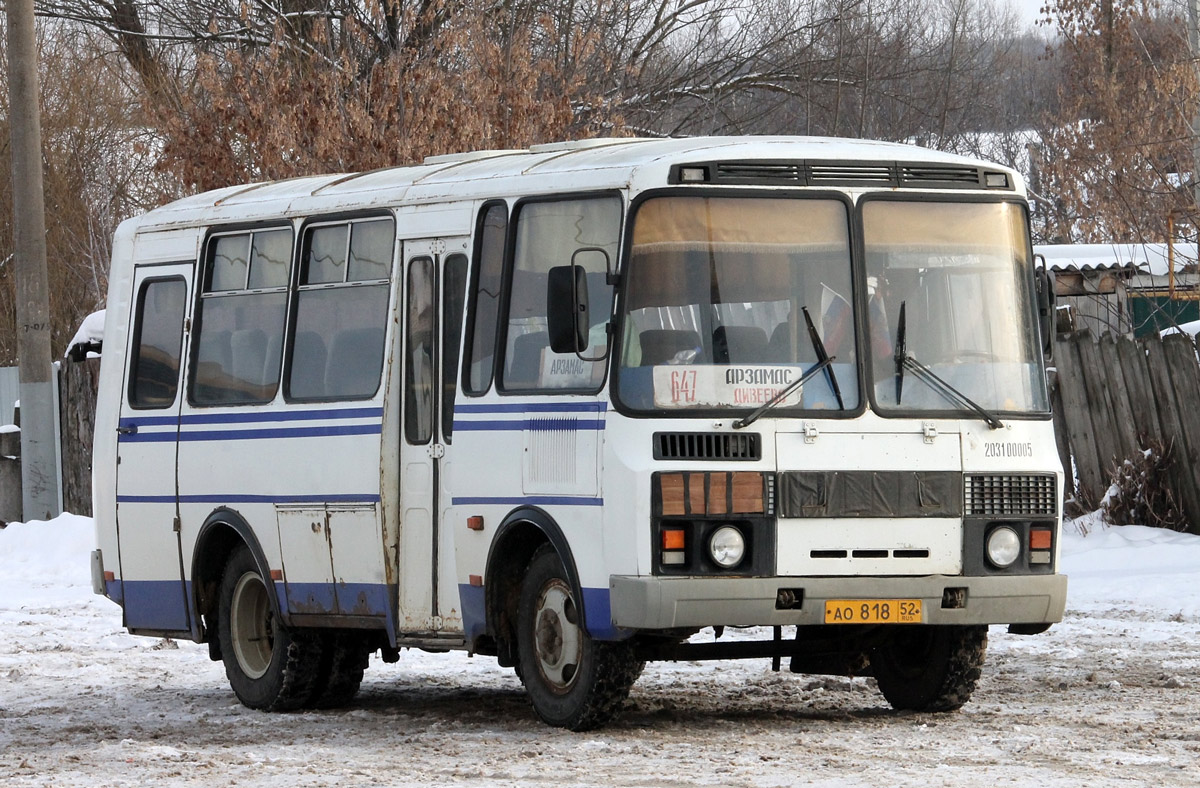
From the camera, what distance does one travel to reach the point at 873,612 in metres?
8.79

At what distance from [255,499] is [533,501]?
7.64 ft

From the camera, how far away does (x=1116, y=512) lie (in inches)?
670

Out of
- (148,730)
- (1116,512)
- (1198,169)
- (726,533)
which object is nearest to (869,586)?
(726,533)

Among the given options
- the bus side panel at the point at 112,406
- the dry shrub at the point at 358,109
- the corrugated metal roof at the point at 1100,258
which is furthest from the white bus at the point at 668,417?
the corrugated metal roof at the point at 1100,258

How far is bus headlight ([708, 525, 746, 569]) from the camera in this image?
28.3 ft

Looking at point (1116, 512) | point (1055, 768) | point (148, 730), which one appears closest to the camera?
point (1055, 768)

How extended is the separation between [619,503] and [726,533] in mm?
452

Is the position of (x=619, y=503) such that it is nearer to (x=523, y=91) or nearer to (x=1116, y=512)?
(x=1116, y=512)

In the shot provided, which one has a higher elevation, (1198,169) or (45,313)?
(1198,169)

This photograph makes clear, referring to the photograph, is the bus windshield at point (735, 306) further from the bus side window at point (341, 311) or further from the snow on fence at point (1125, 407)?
the snow on fence at point (1125, 407)

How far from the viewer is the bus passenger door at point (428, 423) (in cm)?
984

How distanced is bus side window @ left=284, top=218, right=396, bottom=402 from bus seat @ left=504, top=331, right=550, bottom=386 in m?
1.04

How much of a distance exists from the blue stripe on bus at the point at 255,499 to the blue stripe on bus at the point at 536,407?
0.82 meters

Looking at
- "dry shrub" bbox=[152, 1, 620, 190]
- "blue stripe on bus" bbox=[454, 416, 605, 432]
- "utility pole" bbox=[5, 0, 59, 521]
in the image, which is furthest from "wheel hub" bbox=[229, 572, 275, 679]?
"dry shrub" bbox=[152, 1, 620, 190]
